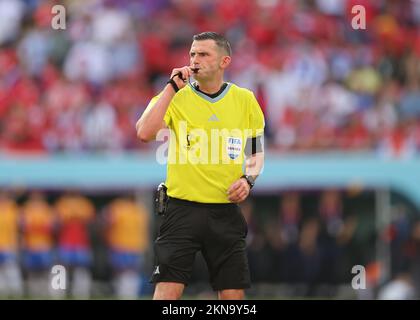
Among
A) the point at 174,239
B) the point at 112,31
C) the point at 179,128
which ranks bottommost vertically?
the point at 174,239

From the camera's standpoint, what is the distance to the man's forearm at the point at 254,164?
8500mm

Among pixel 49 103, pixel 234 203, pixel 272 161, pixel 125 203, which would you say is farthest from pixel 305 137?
pixel 234 203

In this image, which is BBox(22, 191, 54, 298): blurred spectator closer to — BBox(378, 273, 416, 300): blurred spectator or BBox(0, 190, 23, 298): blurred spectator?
BBox(0, 190, 23, 298): blurred spectator

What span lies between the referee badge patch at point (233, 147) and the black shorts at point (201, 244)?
1.26 feet

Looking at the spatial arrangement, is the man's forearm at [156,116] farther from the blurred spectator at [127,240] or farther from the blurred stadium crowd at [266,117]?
the blurred spectator at [127,240]

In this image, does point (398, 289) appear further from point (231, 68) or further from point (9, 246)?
point (9, 246)

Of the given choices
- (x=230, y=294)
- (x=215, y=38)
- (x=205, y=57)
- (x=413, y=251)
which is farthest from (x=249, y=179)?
(x=413, y=251)

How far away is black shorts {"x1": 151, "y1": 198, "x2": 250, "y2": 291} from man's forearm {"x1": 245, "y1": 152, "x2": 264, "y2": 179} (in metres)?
0.32

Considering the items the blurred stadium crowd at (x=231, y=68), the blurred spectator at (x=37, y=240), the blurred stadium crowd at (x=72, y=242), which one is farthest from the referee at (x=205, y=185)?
the blurred spectator at (x=37, y=240)

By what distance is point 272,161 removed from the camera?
704 inches

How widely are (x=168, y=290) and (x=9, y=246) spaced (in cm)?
1127

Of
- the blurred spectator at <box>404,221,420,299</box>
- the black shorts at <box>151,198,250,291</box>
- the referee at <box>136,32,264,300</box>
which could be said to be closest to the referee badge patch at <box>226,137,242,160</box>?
the referee at <box>136,32,264,300</box>
